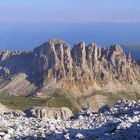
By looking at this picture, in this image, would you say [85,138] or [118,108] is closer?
[85,138]

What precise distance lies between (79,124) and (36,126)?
3.87 m

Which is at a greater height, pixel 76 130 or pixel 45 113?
pixel 76 130

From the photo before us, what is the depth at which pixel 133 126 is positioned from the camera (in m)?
30.1

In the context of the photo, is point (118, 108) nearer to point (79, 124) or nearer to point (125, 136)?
point (79, 124)

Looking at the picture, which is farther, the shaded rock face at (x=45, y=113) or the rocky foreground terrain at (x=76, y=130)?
the shaded rock face at (x=45, y=113)

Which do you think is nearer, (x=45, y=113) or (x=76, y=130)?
(x=76, y=130)

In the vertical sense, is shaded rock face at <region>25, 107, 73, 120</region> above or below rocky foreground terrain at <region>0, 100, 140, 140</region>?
below

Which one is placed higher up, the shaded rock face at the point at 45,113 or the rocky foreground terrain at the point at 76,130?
the rocky foreground terrain at the point at 76,130

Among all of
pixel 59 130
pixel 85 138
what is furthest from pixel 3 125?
pixel 85 138

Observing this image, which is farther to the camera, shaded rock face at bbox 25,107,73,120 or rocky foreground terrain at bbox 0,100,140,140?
shaded rock face at bbox 25,107,73,120

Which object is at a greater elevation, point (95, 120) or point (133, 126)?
point (133, 126)

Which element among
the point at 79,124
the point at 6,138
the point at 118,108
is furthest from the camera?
the point at 118,108

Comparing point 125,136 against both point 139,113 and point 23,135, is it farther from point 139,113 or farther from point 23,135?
point 139,113

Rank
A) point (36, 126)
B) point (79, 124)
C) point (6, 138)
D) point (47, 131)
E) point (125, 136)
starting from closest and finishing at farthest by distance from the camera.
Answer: point (125, 136)
point (6, 138)
point (47, 131)
point (36, 126)
point (79, 124)
